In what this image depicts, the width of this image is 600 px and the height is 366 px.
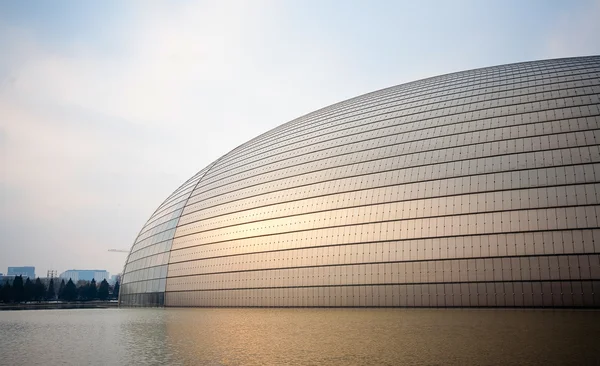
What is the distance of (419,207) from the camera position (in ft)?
105

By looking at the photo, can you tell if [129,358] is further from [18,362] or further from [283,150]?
[283,150]

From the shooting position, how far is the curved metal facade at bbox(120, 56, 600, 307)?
2762 cm

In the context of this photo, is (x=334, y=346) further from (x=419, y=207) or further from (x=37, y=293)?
(x=37, y=293)

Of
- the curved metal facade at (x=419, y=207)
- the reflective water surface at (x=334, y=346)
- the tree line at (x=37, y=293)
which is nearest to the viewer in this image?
the reflective water surface at (x=334, y=346)

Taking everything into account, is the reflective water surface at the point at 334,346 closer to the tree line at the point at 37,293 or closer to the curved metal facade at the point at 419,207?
Result: the curved metal facade at the point at 419,207

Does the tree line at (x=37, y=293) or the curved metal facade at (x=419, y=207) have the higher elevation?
the curved metal facade at (x=419, y=207)

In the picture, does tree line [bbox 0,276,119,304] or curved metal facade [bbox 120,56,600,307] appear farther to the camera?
tree line [bbox 0,276,119,304]

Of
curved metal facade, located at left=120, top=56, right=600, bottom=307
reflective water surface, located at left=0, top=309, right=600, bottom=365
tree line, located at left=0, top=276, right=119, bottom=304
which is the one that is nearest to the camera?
reflective water surface, located at left=0, top=309, right=600, bottom=365

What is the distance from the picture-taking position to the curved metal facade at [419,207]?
27.6 metres

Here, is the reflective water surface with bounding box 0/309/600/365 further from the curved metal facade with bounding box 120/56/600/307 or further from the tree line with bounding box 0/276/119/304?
the tree line with bounding box 0/276/119/304

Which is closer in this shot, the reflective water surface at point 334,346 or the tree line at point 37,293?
the reflective water surface at point 334,346

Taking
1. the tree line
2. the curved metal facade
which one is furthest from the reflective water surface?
the tree line

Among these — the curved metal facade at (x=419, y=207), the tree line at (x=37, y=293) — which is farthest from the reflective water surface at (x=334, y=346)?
the tree line at (x=37, y=293)

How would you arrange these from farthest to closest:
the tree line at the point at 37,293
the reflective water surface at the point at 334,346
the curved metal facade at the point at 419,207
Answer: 1. the tree line at the point at 37,293
2. the curved metal facade at the point at 419,207
3. the reflective water surface at the point at 334,346
